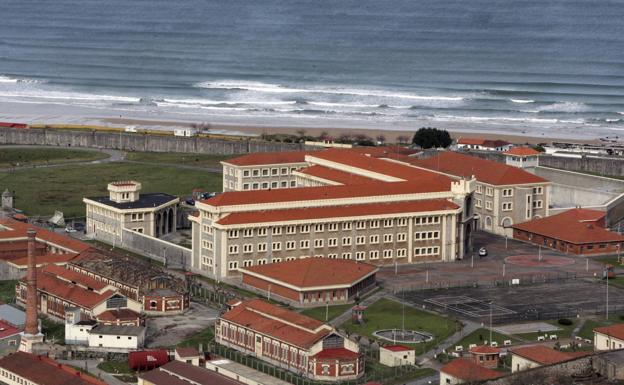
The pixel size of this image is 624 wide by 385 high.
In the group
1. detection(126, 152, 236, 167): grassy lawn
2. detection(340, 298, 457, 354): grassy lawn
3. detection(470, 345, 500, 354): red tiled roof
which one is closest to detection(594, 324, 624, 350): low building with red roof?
detection(470, 345, 500, 354): red tiled roof

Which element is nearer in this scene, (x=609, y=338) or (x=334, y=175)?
(x=609, y=338)

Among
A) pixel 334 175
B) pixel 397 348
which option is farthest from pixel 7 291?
pixel 397 348

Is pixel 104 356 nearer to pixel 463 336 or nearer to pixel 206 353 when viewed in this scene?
pixel 206 353

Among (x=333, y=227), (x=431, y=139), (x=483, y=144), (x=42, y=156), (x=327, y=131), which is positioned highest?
(x=431, y=139)

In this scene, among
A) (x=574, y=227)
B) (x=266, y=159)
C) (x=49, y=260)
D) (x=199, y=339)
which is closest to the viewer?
(x=199, y=339)

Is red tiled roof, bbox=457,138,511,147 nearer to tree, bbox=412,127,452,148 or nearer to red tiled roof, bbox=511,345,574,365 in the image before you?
tree, bbox=412,127,452,148

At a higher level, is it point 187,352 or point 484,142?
point 484,142

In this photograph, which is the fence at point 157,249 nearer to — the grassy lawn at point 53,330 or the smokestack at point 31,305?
the grassy lawn at point 53,330

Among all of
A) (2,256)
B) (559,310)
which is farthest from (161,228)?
(559,310)

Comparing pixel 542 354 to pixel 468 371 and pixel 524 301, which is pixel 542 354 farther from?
pixel 524 301
